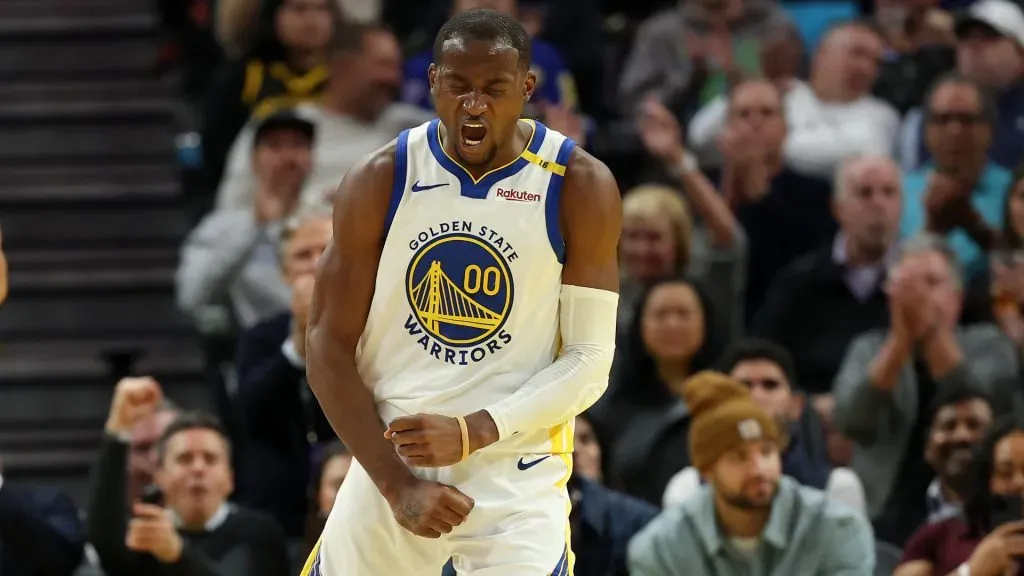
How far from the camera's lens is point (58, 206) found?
359 inches

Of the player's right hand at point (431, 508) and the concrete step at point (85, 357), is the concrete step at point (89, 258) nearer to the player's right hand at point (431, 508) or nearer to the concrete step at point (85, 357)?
the concrete step at point (85, 357)

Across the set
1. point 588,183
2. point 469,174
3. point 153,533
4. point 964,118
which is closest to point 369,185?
point 469,174

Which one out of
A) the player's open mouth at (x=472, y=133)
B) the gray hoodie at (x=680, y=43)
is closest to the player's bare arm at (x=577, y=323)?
the player's open mouth at (x=472, y=133)

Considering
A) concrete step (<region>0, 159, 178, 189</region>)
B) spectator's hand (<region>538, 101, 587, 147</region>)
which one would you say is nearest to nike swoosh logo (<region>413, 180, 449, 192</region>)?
spectator's hand (<region>538, 101, 587, 147</region>)

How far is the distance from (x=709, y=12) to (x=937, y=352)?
2.56m

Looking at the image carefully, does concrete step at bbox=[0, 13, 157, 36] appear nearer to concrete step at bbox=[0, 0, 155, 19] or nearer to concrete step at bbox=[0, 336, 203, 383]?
concrete step at bbox=[0, 0, 155, 19]

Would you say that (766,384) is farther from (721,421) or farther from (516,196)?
(516,196)

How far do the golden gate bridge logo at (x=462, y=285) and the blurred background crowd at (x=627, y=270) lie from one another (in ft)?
6.17

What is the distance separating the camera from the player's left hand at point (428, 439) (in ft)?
12.6

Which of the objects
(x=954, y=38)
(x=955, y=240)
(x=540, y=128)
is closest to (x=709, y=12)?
(x=954, y=38)

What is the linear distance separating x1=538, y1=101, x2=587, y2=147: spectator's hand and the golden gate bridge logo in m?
3.55

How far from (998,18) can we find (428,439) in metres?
5.93

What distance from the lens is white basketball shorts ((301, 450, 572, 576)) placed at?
395 centimetres

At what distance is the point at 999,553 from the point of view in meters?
5.81
